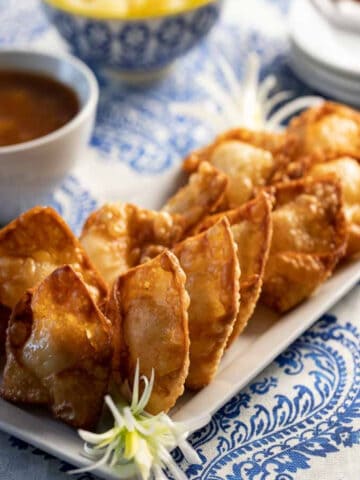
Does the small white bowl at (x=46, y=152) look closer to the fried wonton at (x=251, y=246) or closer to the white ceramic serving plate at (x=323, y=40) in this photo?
the fried wonton at (x=251, y=246)

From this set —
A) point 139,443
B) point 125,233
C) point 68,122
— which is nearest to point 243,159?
point 125,233

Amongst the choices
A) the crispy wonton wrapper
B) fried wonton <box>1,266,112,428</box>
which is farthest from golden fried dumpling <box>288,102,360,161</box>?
fried wonton <box>1,266,112,428</box>

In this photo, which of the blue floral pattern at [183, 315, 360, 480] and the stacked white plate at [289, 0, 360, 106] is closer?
the blue floral pattern at [183, 315, 360, 480]

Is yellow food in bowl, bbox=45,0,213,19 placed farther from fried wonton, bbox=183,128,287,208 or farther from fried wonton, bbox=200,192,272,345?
fried wonton, bbox=200,192,272,345

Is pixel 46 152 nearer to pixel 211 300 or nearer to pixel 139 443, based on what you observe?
pixel 211 300

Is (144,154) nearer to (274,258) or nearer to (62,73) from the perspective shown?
(62,73)

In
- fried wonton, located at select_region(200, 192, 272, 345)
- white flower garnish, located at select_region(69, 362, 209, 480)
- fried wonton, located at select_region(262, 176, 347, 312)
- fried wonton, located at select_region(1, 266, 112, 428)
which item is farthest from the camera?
fried wonton, located at select_region(262, 176, 347, 312)
